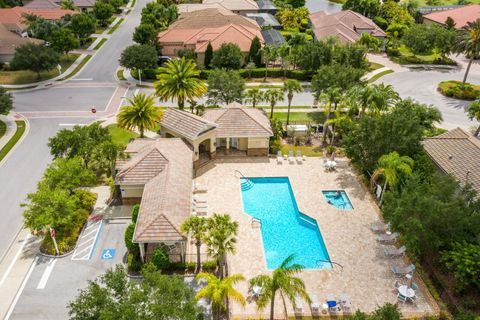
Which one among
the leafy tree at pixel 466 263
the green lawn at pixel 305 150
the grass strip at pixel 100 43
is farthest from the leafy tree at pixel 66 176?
the grass strip at pixel 100 43

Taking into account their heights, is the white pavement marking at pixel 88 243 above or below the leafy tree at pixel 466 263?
below

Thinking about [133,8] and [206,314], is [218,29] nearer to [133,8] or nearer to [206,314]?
[133,8]

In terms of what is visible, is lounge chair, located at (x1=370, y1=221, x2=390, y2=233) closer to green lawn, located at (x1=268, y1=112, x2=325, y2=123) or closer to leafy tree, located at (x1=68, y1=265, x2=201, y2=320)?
leafy tree, located at (x1=68, y1=265, x2=201, y2=320)

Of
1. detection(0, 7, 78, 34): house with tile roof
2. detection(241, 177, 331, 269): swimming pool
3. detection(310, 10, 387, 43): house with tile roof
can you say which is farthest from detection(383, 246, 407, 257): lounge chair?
detection(0, 7, 78, 34): house with tile roof

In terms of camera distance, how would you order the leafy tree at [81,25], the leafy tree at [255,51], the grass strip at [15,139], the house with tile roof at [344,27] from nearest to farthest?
the grass strip at [15,139] < the leafy tree at [255,51] < the house with tile roof at [344,27] < the leafy tree at [81,25]

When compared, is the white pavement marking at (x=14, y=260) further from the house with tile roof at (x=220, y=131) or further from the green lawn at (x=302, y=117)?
the green lawn at (x=302, y=117)

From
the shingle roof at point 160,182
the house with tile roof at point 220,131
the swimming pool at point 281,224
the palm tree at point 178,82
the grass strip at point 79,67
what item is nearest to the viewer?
the shingle roof at point 160,182
